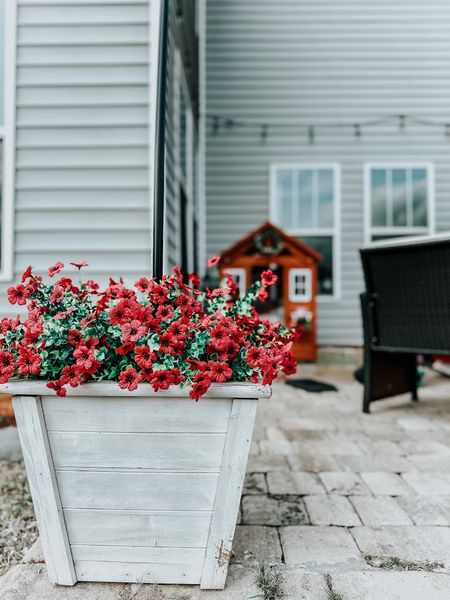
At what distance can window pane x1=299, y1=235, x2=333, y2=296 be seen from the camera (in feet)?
17.3

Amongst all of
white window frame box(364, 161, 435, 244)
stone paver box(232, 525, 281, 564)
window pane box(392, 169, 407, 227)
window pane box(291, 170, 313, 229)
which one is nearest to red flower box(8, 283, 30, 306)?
stone paver box(232, 525, 281, 564)

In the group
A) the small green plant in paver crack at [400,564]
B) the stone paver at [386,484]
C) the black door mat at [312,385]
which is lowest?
the black door mat at [312,385]

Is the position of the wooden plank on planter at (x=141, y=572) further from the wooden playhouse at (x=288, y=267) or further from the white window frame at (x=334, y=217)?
the white window frame at (x=334, y=217)

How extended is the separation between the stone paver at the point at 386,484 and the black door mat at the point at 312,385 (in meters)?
1.57

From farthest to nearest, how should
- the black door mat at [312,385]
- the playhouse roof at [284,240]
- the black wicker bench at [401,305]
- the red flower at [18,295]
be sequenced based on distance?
the playhouse roof at [284,240], the black door mat at [312,385], the black wicker bench at [401,305], the red flower at [18,295]

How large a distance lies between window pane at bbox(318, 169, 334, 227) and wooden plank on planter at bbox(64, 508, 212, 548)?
14.7 feet

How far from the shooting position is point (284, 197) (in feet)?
17.5

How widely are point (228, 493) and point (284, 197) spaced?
450cm

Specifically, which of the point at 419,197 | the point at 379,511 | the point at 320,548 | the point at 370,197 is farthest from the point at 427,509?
the point at 419,197

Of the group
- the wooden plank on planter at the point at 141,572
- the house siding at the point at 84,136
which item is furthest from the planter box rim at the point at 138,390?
the house siding at the point at 84,136

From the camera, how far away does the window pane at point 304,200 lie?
5.29 metres

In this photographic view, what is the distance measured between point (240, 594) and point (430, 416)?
195 cm

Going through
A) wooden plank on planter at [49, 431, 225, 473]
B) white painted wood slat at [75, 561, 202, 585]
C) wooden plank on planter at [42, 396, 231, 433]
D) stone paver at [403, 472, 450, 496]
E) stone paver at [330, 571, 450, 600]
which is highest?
wooden plank on planter at [42, 396, 231, 433]

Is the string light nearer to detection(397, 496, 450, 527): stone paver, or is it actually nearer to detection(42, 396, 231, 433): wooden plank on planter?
detection(397, 496, 450, 527): stone paver
